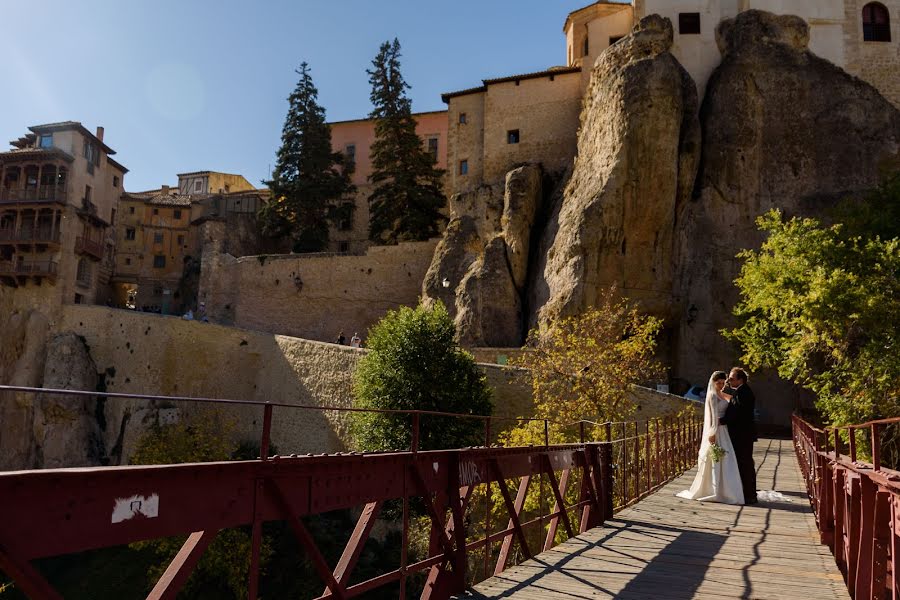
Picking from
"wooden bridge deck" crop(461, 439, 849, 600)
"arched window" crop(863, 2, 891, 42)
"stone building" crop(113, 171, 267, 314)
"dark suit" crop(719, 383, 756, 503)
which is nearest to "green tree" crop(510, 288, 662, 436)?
"dark suit" crop(719, 383, 756, 503)

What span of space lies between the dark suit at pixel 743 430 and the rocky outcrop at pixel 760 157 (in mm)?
19056

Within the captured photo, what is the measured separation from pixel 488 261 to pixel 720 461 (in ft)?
76.4

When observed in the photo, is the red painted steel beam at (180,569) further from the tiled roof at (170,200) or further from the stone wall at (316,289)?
the tiled roof at (170,200)

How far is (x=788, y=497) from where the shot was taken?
12.5 meters

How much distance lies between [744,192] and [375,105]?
24.7m

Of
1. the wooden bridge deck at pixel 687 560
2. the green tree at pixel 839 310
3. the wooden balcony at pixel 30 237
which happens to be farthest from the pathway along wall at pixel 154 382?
the wooden bridge deck at pixel 687 560

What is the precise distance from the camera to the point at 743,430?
11695 millimetres

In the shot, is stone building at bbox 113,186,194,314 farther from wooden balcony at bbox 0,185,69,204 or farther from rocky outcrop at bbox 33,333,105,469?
rocky outcrop at bbox 33,333,105,469

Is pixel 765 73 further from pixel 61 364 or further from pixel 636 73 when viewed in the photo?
pixel 61 364

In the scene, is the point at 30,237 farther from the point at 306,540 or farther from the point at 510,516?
the point at 306,540

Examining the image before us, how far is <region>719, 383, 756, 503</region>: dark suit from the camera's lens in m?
11.6

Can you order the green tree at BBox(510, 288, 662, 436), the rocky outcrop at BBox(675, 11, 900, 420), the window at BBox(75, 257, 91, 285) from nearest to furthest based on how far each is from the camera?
the green tree at BBox(510, 288, 662, 436) → the rocky outcrop at BBox(675, 11, 900, 420) → the window at BBox(75, 257, 91, 285)

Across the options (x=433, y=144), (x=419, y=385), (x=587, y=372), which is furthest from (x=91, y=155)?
(x=587, y=372)

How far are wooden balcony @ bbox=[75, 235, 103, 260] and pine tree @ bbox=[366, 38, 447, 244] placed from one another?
17206mm
